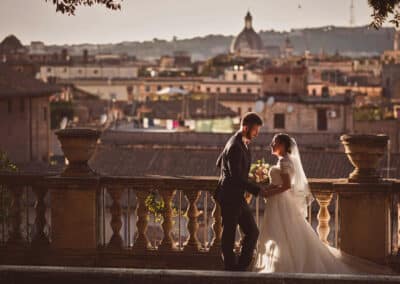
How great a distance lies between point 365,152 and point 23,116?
43549 mm

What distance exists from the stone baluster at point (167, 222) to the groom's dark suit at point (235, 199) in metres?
0.67

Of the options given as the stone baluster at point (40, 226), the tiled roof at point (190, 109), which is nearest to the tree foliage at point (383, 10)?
the stone baluster at point (40, 226)

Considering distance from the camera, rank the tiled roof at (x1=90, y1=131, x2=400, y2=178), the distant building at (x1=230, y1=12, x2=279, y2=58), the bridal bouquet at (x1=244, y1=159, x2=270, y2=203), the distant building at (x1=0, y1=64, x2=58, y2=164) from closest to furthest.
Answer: the bridal bouquet at (x1=244, y1=159, x2=270, y2=203) < the tiled roof at (x1=90, y1=131, x2=400, y2=178) < the distant building at (x1=0, y1=64, x2=58, y2=164) < the distant building at (x1=230, y1=12, x2=279, y2=58)

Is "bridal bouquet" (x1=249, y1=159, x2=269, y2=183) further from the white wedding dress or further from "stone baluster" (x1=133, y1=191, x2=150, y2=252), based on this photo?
"stone baluster" (x1=133, y1=191, x2=150, y2=252)

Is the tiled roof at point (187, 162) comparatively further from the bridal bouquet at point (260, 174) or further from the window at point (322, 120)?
the window at point (322, 120)

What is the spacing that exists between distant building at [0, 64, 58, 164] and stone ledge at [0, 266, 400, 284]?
127 ft

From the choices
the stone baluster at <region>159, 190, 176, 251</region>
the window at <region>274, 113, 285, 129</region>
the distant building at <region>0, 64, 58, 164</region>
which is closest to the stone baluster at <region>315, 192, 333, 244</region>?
the stone baluster at <region>159, 190, 176, 251</region>

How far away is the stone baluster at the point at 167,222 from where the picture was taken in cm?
1025

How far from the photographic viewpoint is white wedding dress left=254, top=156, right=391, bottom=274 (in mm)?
9531

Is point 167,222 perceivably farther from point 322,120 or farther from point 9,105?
point 322,120

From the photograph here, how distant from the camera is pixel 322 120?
227ft

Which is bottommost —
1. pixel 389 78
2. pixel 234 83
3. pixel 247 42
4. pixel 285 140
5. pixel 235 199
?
pixel 235 199

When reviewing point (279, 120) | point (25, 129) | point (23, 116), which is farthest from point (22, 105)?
point (279, 120)

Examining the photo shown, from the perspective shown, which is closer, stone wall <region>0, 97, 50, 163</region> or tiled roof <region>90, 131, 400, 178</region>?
tiled roof <region>90, 131, 400, 178</region>
